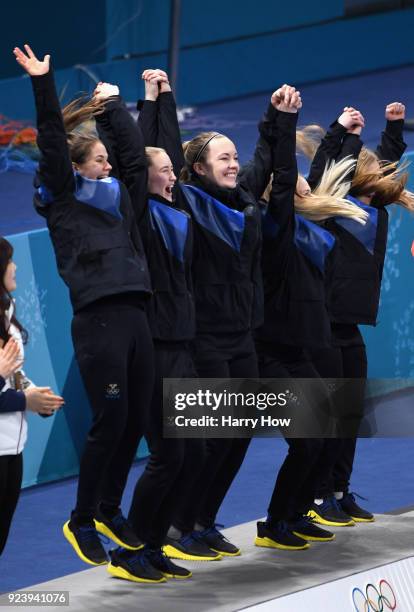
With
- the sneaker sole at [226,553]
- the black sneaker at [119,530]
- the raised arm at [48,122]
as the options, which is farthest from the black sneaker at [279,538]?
the raised arm at [48,122]

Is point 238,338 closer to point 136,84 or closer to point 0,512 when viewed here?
point 0,512

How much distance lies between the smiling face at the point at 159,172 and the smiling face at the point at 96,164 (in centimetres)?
21

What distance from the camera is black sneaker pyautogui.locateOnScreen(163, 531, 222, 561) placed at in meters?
6.49

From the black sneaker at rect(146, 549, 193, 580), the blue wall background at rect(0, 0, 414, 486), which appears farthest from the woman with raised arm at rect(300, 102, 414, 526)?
the blue wall background at rect(0, 0, 414, 486)

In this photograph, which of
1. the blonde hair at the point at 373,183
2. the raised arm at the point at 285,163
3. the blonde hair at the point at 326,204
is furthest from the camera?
the blonde hair at the point at 373,183

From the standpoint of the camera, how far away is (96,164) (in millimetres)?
6020

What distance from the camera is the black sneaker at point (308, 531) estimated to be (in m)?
6.88

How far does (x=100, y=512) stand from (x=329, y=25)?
930cm

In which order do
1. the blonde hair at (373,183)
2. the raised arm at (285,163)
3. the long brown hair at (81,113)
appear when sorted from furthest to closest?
the blonde hair at (373,183) < the raised arm at (285,163) < the long brown hair at (81,113)

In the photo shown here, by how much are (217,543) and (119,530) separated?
65 centimetres

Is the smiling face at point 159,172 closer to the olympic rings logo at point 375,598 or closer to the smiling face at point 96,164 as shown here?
the smiling face at point 96,164

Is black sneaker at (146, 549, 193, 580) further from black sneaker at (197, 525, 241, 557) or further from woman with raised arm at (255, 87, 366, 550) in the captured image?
woman with raised arm at (255, 87, 366, 550)

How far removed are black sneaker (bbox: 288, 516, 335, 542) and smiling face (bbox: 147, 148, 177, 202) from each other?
162 cm

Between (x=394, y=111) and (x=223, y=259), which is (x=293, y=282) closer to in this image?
(x=223, y=259)
